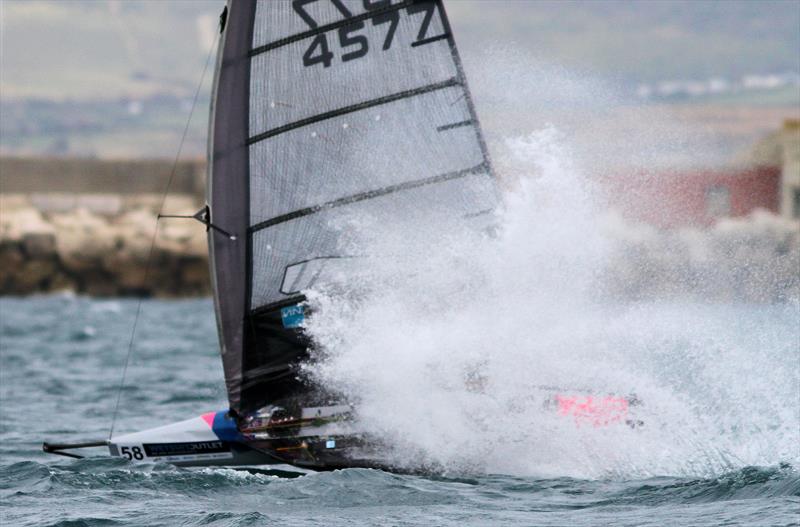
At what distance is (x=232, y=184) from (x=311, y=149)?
0.64m

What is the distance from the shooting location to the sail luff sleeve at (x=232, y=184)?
10164mm

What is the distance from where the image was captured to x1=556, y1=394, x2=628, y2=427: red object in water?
990 cm

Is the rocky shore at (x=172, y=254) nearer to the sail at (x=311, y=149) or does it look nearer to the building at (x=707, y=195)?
the building at (x=707, y=195)

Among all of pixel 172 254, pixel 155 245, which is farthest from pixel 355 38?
pixel 172 254

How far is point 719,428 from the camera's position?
33.7 feet

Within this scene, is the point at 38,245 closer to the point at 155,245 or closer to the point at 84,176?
the point at 155,245

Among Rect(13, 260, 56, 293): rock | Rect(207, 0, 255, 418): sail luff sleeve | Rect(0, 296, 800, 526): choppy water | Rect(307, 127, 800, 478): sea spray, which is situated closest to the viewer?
Rect(0, 296, 800, 526): choppy water

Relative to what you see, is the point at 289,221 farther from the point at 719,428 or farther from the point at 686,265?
the point at 686,265

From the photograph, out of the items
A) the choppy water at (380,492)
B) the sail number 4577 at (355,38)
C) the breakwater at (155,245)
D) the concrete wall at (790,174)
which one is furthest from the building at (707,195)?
the sail number 4577 at (355,38)

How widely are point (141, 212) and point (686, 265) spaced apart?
17.5 metres

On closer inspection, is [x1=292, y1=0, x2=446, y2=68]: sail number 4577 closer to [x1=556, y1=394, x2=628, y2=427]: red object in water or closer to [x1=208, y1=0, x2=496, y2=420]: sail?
[x1=208, y1=0, x2=496, y2=420]: sail

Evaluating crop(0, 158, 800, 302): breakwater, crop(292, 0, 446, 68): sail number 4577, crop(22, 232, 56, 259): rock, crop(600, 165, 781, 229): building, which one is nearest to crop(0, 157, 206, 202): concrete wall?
crop(0, 158, 800, 302): breakwater

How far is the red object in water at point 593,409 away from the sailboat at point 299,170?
1.52 meters

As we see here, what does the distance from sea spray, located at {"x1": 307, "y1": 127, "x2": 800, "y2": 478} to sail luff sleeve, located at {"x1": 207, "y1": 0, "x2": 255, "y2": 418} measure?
596 mm
